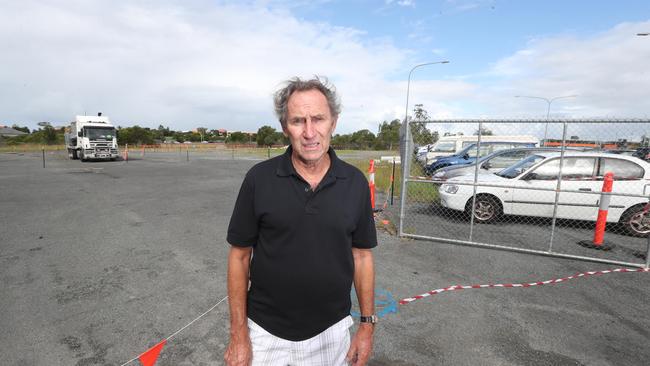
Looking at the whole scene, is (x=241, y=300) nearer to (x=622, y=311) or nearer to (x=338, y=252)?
(x=338, y=252)

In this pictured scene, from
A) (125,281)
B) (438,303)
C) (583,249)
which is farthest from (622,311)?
(125,281)

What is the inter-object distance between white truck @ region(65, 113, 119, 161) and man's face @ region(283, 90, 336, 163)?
26.0 m

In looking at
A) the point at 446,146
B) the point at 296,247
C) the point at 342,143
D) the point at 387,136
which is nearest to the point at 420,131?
the point at 296,247

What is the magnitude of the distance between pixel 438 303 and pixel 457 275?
97cm

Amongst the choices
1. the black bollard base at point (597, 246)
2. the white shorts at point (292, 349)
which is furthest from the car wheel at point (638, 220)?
the white shorts at point (292, 349)

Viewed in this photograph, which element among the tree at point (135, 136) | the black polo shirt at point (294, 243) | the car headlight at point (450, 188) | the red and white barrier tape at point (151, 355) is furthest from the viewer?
the tree at point (135, 136)

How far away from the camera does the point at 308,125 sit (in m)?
1.65

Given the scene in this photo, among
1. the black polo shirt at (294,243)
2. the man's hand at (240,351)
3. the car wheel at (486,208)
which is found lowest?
the car wheel at (486,208)

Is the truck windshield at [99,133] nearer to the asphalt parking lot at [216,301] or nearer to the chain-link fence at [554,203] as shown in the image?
the asphalt parking lot at [216,301]

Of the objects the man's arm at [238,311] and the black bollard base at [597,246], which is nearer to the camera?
the man's arm at [238,311]

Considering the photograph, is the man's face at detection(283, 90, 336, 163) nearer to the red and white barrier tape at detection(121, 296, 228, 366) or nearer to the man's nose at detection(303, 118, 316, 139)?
the man's nose at detection(303, 118, 316, 139)

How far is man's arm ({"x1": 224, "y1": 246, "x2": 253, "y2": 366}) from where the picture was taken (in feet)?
5.34

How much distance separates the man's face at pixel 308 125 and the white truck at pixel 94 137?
26.0 m

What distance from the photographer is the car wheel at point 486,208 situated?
23.4 feet
